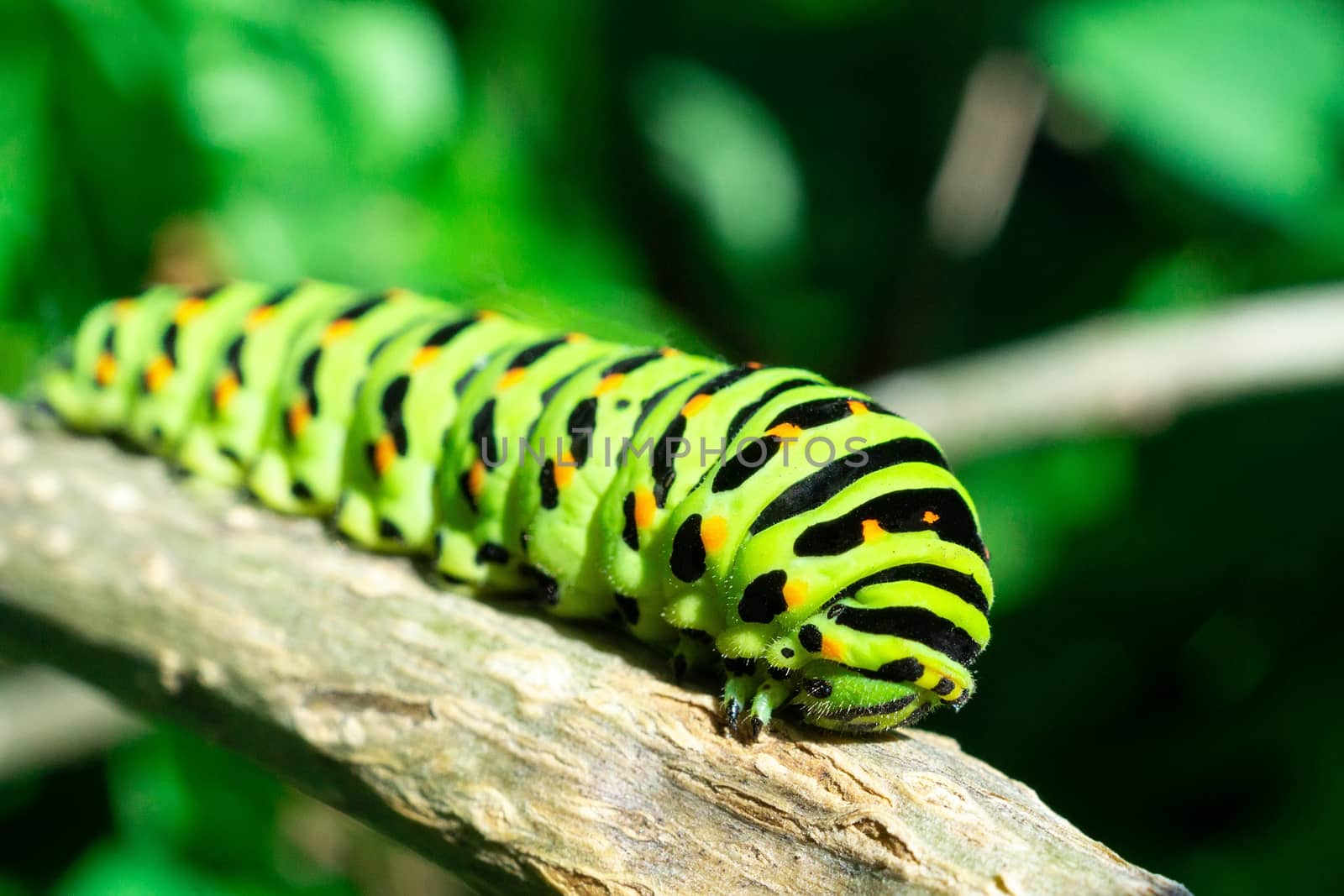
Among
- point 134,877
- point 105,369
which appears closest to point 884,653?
point 105,369

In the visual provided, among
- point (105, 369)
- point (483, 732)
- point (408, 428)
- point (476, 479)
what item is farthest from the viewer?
point (105, 369)

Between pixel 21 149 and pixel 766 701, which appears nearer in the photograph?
pixel 766 701

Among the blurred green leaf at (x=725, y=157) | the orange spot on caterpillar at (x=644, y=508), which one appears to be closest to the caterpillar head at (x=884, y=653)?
the orange spot on caterpillar at (x=644, y=508)

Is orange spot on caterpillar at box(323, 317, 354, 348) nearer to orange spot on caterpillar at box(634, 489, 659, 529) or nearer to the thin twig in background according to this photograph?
orange spot on caterpillar at box(634, 489, 659, 529)

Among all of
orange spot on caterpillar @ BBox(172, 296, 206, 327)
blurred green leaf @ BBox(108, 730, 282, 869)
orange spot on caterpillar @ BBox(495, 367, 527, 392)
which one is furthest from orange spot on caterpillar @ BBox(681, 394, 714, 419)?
blurred green leaf @ BBox(108, 730, 282, 869)

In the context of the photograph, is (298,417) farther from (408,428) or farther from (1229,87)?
(1229,87)

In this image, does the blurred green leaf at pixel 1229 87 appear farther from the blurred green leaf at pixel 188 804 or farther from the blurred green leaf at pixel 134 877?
the blurred green leaf at pixel 134 877
